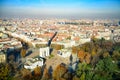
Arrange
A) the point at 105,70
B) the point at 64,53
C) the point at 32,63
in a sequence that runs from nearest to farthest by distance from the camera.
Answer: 1. the point at 105,70
2. the point at 32,63
3. the point at 64,53

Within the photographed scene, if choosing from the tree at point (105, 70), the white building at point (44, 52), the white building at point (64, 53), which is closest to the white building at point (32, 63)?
the white building at point (44, 52)

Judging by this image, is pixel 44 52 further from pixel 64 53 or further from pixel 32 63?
pixel 32 63

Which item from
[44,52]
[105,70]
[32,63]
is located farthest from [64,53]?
[105,70]

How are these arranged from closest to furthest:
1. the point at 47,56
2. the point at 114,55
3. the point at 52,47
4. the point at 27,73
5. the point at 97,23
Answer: the point at 27,73 < the point at 114,55 < the point at 47,56 < the point at 52,47 < the point at 97,23

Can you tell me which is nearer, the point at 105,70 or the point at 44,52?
the point at 105,70

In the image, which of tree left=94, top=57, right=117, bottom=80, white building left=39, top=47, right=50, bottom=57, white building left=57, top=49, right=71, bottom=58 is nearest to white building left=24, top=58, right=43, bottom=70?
white building left=39, top=47, right=50, bottom=57

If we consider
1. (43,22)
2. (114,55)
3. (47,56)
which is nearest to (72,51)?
(47,56)

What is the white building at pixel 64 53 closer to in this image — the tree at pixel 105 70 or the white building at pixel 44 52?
the white building at pixel 44 52

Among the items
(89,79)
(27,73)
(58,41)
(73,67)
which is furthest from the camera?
(58,41)

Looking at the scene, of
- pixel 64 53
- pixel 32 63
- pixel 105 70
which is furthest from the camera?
pixel 64 53

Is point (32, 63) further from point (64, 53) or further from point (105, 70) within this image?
point (105, 70)

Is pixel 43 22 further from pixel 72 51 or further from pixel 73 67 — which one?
pixel 73 67
